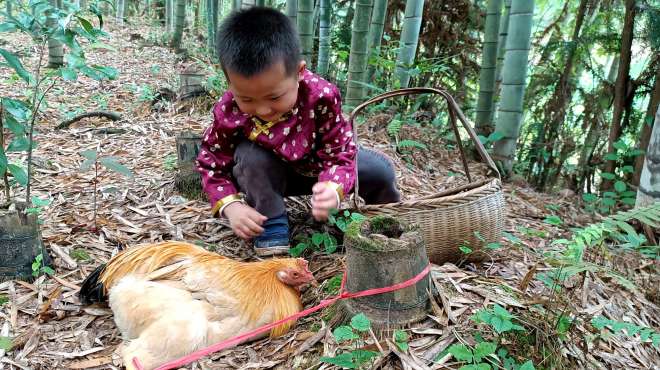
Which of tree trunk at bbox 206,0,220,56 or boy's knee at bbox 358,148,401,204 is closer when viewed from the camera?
boy's knee at bbox 358,148,401,204

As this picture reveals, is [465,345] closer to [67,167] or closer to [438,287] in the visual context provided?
[438,287]

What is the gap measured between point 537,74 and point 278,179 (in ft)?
13.0

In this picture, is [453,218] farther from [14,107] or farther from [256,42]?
[14,107]

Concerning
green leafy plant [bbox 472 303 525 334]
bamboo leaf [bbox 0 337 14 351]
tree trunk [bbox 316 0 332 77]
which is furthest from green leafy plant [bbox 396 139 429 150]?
bamboo leaf [bbox 0 337 14 351]

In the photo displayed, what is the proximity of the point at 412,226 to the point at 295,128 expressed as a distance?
93 centimetres

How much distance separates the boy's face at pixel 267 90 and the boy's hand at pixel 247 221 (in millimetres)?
470

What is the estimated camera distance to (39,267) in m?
2.09

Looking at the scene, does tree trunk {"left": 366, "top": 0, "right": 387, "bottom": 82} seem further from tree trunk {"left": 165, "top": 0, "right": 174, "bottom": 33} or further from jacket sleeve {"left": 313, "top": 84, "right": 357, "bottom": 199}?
tree trunk {"left": 165, "top": 0, "right": 174, "bottom": 33}

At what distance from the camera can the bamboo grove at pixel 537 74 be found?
4027mm

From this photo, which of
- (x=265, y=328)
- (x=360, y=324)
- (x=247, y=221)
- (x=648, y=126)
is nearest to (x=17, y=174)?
(x=247, y=221)

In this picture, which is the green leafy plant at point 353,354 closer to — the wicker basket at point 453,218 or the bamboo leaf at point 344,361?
the bamboo leaf at point 344,361

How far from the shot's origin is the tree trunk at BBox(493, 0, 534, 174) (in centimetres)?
380

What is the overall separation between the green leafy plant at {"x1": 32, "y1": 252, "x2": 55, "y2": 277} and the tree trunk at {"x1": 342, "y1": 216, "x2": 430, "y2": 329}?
1.31 metres

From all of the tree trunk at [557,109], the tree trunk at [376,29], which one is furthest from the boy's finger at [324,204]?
the tree trunk at [557,109]
